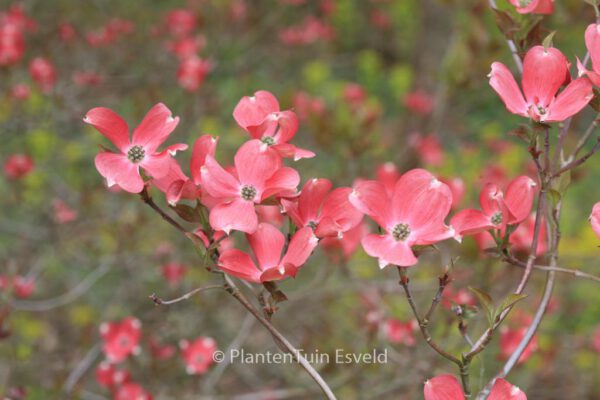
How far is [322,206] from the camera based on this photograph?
0.99 meters

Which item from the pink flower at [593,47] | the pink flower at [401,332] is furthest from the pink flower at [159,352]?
the pink flower at [593,47]

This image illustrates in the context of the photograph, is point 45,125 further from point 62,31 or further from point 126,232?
point 62,31

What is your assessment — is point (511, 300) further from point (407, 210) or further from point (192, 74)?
point (192, 74)

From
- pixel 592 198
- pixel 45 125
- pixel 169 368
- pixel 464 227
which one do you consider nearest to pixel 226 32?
pixel 45 125

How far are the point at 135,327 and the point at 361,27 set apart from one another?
4.97m

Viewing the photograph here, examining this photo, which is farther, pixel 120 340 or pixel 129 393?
pixel 120 340

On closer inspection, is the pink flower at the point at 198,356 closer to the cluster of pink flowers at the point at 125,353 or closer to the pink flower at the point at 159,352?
the cluster of pink flowers at the point at 125,353

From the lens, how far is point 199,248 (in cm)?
90

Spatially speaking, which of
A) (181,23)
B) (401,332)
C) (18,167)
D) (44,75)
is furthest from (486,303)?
(181,23)

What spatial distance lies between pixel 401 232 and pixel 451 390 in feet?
0.75

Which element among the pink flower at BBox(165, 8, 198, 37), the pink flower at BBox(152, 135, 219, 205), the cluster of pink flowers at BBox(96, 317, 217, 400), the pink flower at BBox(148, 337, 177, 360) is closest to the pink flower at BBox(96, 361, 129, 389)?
the cluster of pink flowers at BBox(96, 317, 217, 400)

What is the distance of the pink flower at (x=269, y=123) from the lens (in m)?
0.97

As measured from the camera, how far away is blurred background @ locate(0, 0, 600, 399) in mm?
2053

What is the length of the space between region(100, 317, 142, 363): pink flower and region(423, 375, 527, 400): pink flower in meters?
1.03
